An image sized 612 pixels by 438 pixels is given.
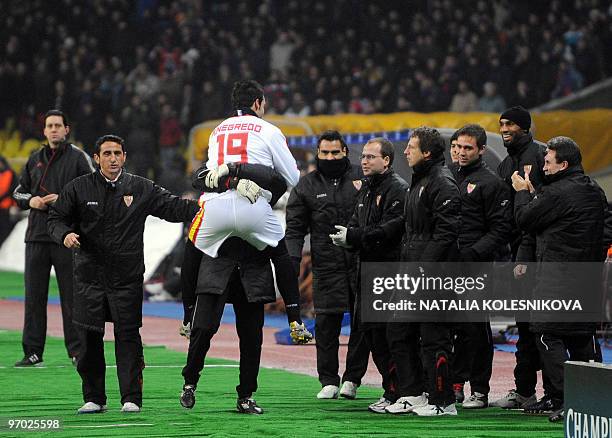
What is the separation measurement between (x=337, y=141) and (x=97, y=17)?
83.2 ft

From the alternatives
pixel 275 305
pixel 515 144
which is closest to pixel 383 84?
pixel 275 305

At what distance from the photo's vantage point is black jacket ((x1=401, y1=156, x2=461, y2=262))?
343 inches

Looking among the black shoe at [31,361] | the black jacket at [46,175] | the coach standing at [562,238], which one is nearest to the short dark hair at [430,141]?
the coach standing at [562,238]

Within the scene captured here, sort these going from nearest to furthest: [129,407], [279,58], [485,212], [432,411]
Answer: [432,411]
[129,407]
[485,212]
[279,58]

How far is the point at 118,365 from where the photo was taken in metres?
8.96

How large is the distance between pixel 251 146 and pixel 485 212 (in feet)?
6.03

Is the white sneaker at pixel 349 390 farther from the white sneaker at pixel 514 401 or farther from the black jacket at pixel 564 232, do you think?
the black jacket at pixel 564 232

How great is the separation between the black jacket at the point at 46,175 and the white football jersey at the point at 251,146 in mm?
3387

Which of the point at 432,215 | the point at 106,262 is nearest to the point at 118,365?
the point at 106,262

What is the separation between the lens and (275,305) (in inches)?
723

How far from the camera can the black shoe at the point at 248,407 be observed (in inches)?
353

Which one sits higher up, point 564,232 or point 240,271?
point 564,232

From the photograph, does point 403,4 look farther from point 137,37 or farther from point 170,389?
point 170,389

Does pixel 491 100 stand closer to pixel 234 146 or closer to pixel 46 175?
pixel 46 175
